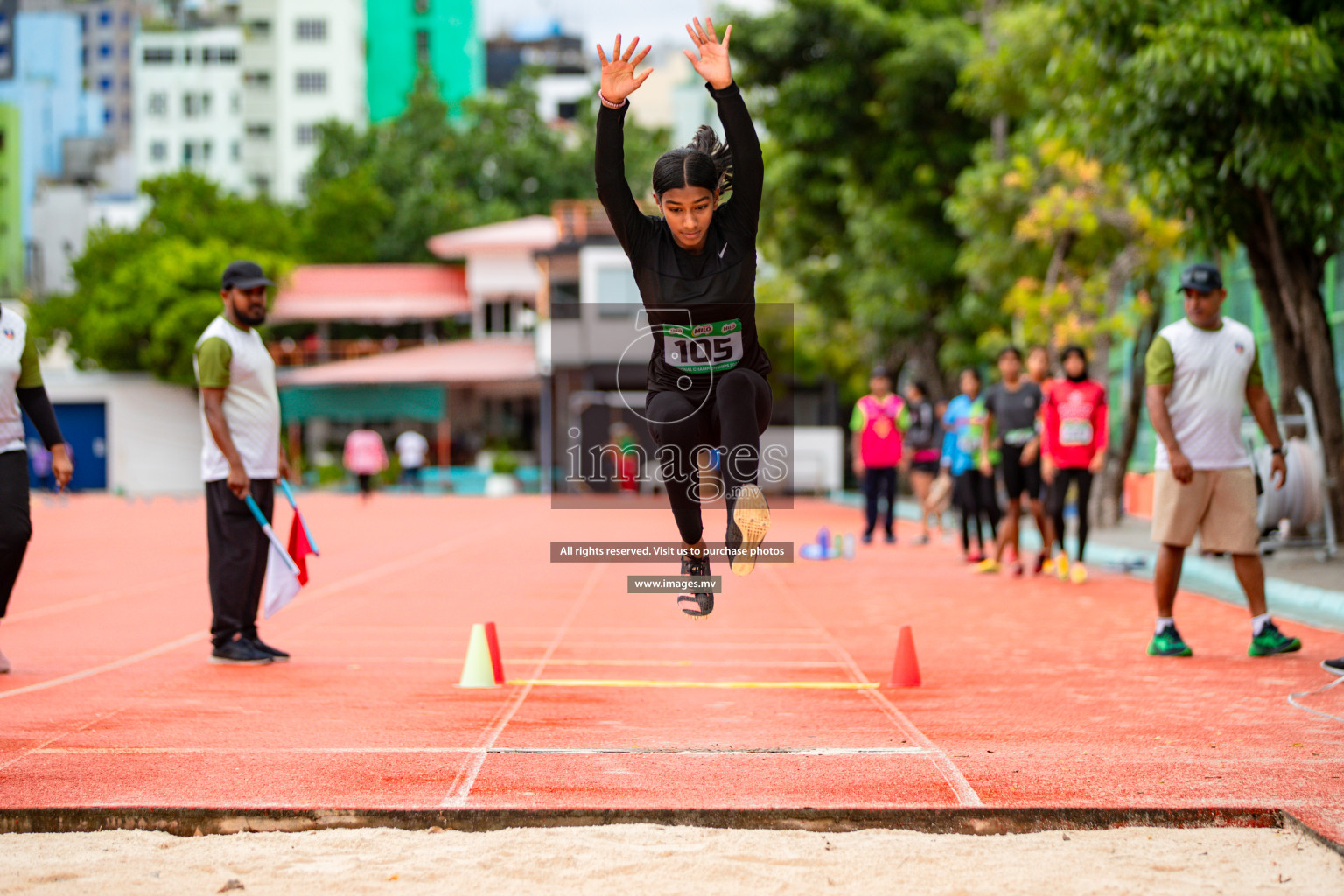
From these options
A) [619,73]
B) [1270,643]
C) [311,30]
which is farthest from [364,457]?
[311,30]

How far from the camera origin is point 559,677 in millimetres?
6844

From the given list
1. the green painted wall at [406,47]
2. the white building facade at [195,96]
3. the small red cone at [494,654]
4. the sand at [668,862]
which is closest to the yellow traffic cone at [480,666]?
the small red cone at [494,654]

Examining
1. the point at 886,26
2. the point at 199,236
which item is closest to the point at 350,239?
the point at 199,236

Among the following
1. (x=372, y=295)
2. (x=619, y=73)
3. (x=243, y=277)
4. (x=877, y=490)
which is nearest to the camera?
(x=619, y=73)

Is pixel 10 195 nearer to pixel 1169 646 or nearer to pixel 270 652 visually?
pixel 270 652

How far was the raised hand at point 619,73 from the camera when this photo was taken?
5027mm

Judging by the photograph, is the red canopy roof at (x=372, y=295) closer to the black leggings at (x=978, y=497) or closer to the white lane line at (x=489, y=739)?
the black leggings at (x=978, y=497)

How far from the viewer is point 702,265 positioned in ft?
17.2

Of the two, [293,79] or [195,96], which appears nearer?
[293,79]

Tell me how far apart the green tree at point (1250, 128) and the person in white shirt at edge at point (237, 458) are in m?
7.91

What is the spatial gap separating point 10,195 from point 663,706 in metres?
74.8

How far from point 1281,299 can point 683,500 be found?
984 cm

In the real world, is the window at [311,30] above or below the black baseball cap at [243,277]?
above

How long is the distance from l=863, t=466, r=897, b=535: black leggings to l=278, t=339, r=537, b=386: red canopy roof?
940 inches
